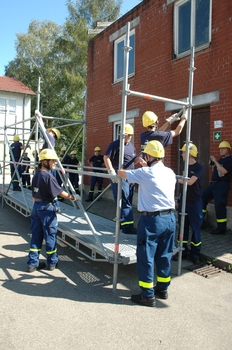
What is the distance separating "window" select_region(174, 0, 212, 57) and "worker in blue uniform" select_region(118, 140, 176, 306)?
450 cm

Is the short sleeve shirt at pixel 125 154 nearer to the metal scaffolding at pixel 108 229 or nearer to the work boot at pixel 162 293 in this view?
the metal scaffolding at pixel 108 229

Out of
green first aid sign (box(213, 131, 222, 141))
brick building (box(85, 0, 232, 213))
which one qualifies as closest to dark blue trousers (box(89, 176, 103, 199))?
brick building (box(85, 0, 232, 213))

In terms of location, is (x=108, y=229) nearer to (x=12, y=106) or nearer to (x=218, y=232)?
(x=218, y=232)

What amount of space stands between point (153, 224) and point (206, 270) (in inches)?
69.5

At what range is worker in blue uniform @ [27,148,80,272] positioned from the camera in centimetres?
459

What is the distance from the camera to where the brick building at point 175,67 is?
656 cm

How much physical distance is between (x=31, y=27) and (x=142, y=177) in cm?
3253

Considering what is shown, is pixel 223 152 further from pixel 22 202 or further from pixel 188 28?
pixel 22 202

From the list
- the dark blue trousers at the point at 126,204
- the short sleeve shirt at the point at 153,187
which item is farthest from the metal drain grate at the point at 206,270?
the short sleeve shirt at the point at 153,187

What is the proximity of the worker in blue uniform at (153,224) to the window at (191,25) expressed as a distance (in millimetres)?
4505

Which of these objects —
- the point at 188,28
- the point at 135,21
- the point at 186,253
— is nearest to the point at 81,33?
the point at 135,21

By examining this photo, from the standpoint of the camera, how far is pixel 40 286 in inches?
162

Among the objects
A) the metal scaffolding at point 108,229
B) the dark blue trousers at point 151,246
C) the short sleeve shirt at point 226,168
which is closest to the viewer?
the dark blue trousers at point 151,246

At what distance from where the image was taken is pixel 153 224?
358 centimetres
